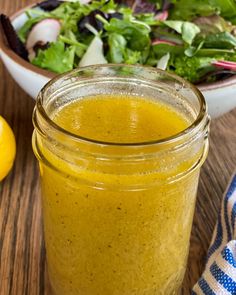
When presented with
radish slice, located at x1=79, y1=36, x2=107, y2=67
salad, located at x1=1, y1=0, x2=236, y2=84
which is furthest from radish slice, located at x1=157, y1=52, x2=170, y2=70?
radish slice, located at x1=79, y1=36, x2=107, y2=67

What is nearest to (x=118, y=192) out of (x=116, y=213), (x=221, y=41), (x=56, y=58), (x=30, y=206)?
(x=116, y=213)

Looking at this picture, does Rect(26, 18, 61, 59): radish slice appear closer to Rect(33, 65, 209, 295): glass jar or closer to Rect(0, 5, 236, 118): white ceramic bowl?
Rect(0, 5, 236, 118): white ceramic bowl

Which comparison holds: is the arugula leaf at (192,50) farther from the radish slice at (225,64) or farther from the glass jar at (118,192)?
the glass jar at (118,192)

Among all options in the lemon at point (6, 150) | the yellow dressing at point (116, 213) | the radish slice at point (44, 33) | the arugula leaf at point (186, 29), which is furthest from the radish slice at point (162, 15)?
the yellow dressing at point (116, 213)

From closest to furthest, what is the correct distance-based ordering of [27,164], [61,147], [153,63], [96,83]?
1. [61,147]
2. [96,83]
3. [27,164]
4. [153,63]

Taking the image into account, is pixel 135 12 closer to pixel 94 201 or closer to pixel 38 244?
pixel 38 244

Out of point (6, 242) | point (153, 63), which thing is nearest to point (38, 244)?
point (6, 242)
